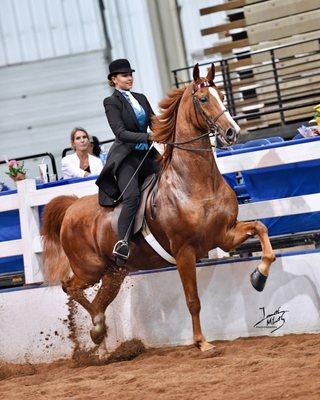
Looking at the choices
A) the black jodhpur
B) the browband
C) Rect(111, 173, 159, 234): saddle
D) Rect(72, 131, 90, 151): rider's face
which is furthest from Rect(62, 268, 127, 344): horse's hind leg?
Rect(72, 131, 90, 151): rider's face

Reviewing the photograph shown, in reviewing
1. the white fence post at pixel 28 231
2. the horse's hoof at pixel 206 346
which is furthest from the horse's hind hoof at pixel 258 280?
the white fence post at pixel 28 231

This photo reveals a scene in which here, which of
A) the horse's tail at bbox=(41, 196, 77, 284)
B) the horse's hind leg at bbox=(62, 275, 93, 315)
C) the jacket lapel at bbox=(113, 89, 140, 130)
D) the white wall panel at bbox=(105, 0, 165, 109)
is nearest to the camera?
the jacket lapel at bbox=(113, 89, 140, 130)

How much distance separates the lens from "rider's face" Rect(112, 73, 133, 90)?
8.23 meters

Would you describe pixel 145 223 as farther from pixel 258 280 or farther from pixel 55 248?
pixel 55 248

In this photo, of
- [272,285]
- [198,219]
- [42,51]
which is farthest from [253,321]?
[42,51]

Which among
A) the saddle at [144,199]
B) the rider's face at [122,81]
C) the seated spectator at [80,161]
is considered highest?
the rider's face at [122,81]

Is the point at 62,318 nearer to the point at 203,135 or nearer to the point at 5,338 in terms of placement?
the point at 5,338

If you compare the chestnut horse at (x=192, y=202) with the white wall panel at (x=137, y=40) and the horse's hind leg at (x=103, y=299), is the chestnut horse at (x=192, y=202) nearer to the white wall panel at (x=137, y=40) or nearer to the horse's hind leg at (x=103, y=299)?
the horse's hind leg at (x=103, y=299)

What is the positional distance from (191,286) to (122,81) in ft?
5.99

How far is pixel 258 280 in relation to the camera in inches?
293

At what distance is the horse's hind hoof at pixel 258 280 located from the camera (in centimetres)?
745

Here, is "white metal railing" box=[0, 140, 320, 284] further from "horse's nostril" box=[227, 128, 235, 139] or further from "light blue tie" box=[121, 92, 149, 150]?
"horse's nostril" box=[227, 128, 235, 139]

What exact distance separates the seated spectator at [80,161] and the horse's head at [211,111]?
2.64 meters

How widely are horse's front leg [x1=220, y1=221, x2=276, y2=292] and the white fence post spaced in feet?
7.64
